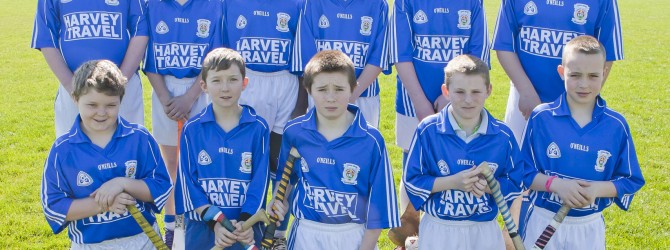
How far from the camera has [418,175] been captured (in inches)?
143

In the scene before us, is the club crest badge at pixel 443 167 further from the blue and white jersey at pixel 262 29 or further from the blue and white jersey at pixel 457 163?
the blue and white jersey at pixel 262 29

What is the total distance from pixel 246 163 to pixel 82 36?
1.42 meters

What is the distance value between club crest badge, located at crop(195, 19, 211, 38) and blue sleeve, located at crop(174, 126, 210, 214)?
954 millimetres

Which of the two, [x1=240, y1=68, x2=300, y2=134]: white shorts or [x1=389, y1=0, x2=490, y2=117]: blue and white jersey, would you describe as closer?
[x1=389, y1=0, x2=490, y2=117]: blue and white jersey

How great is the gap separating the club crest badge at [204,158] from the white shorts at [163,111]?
0.96 m

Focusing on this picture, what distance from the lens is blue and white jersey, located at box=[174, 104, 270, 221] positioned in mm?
3742

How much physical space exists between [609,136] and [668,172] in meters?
3.32

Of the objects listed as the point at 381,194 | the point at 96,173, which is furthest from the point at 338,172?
the point at 96,173

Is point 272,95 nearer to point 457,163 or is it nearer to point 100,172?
point 100,172

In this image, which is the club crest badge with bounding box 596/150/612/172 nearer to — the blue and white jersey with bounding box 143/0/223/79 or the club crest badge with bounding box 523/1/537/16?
the club crest badge with bounding box 523/1/537/16

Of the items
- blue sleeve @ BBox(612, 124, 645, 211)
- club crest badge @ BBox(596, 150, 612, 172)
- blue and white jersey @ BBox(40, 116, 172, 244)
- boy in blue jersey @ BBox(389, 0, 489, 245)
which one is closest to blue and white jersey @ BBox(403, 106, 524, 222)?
club crest badge @ BBox(596, 150, 612, 172)

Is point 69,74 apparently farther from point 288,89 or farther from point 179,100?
point 288,89

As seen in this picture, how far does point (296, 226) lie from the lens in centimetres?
373

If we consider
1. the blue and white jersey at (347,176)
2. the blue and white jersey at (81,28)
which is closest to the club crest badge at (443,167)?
the blue and white jersey at (347,176)
